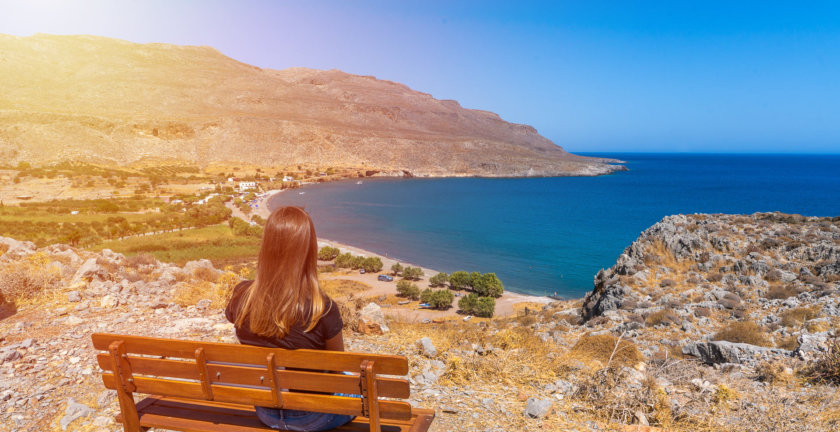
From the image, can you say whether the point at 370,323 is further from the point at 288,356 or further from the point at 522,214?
the point at 522,214

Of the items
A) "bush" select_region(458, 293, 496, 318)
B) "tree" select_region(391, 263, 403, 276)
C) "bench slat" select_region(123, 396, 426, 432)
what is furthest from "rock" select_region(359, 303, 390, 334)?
"tree" select_region(391, 263, 403, 276)

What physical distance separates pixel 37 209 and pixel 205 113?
103m

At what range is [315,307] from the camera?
269 centimetres

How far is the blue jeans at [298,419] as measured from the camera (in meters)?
2.92

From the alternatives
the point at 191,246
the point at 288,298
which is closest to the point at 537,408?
the point at 288,298

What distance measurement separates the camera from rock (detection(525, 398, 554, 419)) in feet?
15.6

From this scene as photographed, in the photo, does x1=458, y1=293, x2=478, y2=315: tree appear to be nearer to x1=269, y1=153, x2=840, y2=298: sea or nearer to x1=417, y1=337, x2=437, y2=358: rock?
x1=269, y1=153, x2=840, y2=298: sea

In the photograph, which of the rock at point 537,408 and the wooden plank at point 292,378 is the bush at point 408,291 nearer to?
the rock at point 537,408

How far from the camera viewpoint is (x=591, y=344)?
8.09 metres

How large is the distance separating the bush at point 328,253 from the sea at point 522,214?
6854mm

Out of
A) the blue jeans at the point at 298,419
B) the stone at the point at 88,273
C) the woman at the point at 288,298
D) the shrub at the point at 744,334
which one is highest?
the woman at the point at 288,298

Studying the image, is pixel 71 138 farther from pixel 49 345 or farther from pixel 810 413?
pixel 810 413

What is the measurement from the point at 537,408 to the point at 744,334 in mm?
6025

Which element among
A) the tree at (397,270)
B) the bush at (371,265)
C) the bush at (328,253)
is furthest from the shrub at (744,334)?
the bush at (328,253)
